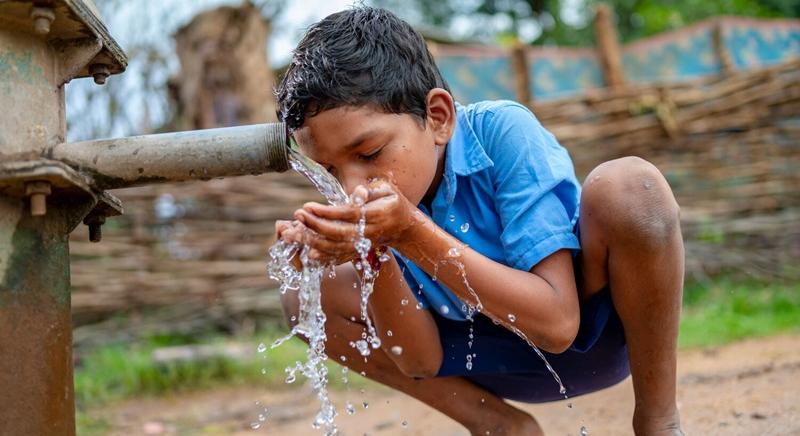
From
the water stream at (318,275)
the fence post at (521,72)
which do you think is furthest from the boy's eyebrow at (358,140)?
the fence post at (521,72)

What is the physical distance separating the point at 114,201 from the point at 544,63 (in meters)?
6.24

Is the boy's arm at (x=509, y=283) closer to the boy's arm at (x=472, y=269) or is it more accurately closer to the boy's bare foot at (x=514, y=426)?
the boy's arm at (x=472, y=269)

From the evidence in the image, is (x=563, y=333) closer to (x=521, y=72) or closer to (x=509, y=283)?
(x=509, y=283)

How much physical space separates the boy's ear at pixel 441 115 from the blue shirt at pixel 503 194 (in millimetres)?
31

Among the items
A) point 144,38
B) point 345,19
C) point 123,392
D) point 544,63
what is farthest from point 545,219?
point 144,38

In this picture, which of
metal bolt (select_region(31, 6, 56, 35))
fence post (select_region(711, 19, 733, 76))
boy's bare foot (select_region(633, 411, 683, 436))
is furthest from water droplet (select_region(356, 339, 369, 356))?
fence post (select_region(711, 19, 733, 76))

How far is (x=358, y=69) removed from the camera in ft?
6.56

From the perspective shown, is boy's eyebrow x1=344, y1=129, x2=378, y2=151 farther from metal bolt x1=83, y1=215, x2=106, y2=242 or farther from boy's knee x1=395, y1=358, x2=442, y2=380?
boy's knee x1=395, y1=358, x2=442, y2=380

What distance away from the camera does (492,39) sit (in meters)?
16.8

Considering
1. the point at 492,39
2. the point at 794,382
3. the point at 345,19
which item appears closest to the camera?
the point at 345,19

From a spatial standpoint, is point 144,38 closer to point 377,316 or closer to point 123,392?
point 123,392

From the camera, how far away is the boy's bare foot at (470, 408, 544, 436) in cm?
240

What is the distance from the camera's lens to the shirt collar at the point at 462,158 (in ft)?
6.92

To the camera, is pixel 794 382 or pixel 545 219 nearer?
pixel 545 219
